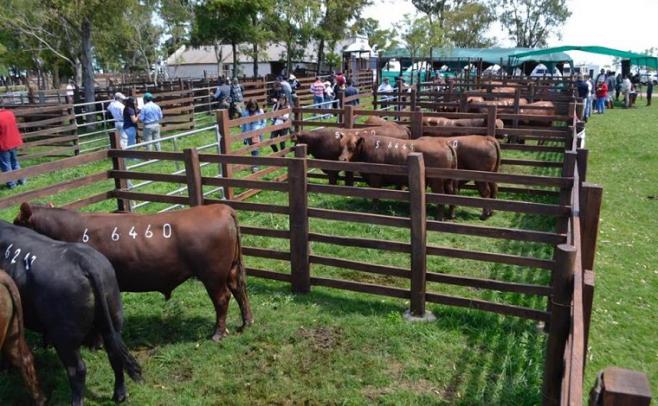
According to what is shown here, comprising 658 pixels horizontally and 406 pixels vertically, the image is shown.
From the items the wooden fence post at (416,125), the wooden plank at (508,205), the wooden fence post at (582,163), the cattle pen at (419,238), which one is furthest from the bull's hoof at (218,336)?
the wooden fence post at (416,125)

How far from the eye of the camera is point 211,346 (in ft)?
16.2

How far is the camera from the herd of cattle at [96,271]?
387 cm

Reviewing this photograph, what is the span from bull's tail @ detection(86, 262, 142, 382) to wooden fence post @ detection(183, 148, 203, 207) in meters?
2.58

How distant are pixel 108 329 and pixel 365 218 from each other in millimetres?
2699

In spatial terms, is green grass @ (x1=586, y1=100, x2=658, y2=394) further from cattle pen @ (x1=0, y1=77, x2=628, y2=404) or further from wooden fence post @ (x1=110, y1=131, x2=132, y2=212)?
wooden fence post @ (x1=110, y1=131, x2=132, y2=212)

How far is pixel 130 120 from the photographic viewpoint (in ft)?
46.2

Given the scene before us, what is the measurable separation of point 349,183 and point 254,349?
5718 millimetres

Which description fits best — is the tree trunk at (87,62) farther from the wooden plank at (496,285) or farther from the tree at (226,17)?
the wooden plank at (496,285)

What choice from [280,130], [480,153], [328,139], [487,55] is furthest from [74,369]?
[487,55]

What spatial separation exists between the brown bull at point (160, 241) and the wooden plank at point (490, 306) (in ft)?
6.81

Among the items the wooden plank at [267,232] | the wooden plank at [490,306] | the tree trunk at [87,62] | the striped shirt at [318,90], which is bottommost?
the wooden plank at [490,306]

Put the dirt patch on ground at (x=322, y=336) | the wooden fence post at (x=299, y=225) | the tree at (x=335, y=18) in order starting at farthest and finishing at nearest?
the tree at (x=335, y=18) < the wooden fence post at (x=299, y=225) < the dirt patch on ground at (x=322, y=336)

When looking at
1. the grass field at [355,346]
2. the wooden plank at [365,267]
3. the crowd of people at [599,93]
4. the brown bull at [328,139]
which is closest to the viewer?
the grass field at [355,346]

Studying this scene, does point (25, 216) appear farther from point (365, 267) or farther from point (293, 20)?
point (293, 20)
